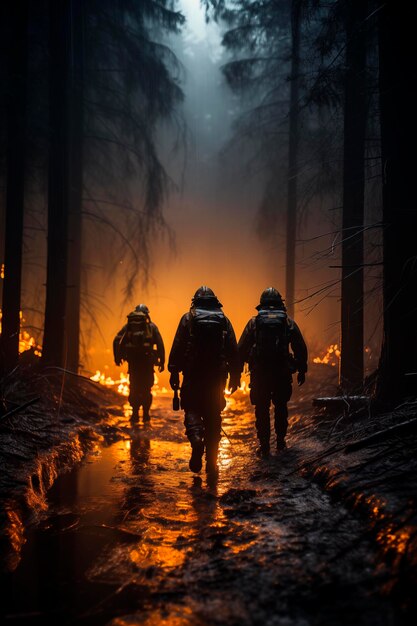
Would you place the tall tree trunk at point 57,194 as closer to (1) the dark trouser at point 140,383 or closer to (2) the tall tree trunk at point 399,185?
(1) the dark trouser at point 140,383

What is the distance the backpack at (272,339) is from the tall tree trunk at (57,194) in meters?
4.59

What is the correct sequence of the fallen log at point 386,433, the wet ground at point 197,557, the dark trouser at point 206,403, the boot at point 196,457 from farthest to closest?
the dark trouser at point 206,403, the boot at point 196,457, the fallen log at point 386,433, the wet ground at point 197,557

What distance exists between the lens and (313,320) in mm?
24906

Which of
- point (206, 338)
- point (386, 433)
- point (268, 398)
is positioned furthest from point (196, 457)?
point (386, 433)

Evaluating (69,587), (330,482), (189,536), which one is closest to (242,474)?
(330,482)

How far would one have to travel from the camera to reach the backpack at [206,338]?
5570 mm

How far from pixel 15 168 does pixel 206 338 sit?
5.92 m

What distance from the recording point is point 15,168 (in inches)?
354

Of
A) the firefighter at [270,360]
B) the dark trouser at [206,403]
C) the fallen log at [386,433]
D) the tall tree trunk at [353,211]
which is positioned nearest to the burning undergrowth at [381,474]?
the fallen log at [386,433]

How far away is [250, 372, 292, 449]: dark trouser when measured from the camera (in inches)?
250

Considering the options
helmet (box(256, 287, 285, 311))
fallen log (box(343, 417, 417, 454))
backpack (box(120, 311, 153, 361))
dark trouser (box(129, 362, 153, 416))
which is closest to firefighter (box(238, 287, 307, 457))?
helmet (box(256, 287, 285, 311))

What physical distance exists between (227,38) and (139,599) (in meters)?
15.2

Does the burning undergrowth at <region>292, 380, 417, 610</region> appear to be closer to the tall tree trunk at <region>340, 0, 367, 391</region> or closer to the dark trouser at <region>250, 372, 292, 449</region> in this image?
the dark trouser at <region>250, 372, 292, 449</region>

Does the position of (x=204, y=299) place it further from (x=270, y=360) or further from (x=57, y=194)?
(x=57, y=194)
